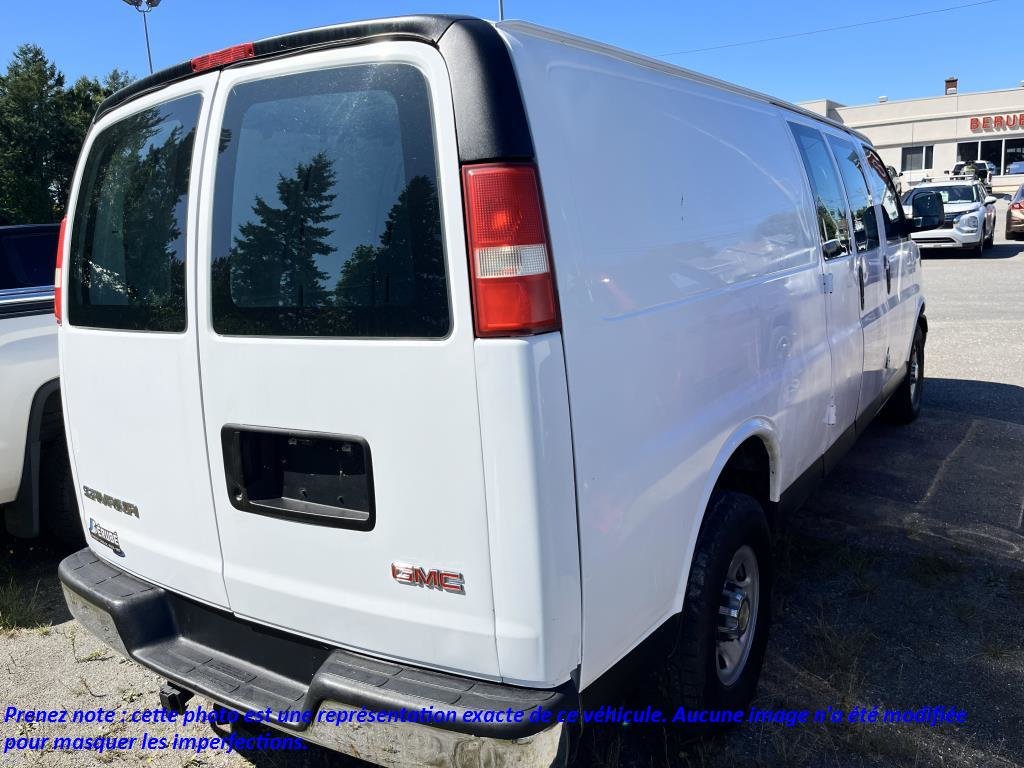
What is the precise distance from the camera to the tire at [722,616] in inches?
100

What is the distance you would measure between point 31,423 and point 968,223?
18934 mm

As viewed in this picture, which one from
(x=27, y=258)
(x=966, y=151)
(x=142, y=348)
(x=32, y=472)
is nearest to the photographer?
(x=142, y=348)

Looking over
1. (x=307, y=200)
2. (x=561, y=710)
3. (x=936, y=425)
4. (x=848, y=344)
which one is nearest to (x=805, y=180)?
(x=848, y=344)

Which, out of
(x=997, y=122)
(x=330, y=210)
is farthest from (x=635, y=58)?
(x=997, y=122)

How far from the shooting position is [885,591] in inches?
150

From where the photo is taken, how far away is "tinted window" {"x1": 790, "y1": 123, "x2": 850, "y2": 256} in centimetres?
372

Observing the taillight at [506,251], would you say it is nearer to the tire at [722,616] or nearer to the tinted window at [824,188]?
the tire at [722,616]

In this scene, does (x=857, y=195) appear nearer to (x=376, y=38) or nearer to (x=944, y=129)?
(x=376, y=38)

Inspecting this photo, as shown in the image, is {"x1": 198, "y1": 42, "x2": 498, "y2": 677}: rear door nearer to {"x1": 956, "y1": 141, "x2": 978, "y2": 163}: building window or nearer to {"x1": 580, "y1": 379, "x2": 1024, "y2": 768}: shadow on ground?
{"x1": 580, "y1": 379, "x2": 1024, "y2": 768}: shadow on ground

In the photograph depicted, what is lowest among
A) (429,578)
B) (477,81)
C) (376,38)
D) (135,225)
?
(429,578)

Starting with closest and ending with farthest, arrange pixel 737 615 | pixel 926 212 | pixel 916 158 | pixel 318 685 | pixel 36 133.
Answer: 1. pixel 318 685
2. pixel 737 615
3. pixel 926 212
4. pixel 36 133
5. pixel 916 158

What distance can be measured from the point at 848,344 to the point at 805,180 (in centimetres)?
90

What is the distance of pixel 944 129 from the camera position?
4497 cm

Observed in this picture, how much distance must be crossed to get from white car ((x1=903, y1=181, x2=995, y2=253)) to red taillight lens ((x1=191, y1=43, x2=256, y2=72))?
58.1 feet
